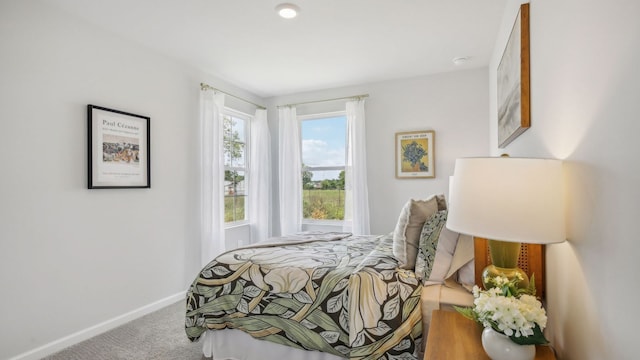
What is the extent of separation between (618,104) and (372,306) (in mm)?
1441

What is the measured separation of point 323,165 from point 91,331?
3.18 meters

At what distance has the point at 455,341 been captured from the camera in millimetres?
1219

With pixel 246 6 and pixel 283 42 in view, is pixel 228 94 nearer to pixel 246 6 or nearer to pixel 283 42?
pixel 283 42

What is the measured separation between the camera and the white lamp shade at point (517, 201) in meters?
1.03

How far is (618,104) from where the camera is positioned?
0.78 meters

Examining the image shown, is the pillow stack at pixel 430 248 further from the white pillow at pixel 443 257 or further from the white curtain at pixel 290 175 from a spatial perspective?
the white curtain at pixel 290 175

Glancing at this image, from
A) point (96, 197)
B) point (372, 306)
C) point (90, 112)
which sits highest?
point (90, 112)

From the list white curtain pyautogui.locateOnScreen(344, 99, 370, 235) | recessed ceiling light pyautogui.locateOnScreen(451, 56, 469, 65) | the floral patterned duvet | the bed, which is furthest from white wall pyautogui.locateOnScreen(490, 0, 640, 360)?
white curtain pyautogui.locateOnScreen(344, 99, 370, 235)

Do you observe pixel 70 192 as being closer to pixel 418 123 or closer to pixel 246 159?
pixel 246 159

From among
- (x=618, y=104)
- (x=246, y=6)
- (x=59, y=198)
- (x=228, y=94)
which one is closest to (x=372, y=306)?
(x=618, y=104)

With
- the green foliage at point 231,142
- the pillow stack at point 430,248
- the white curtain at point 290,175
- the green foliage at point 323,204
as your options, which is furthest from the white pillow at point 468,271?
the green foliage at point 231,142

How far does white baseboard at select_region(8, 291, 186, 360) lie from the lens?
2.29 m

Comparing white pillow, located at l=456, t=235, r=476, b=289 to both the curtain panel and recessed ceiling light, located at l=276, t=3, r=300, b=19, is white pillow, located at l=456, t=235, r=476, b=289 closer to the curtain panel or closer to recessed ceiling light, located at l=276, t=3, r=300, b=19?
recessed ceiling light, located at l=276, t=3, r=300, b=19

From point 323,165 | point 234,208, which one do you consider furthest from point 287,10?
point 234,208
